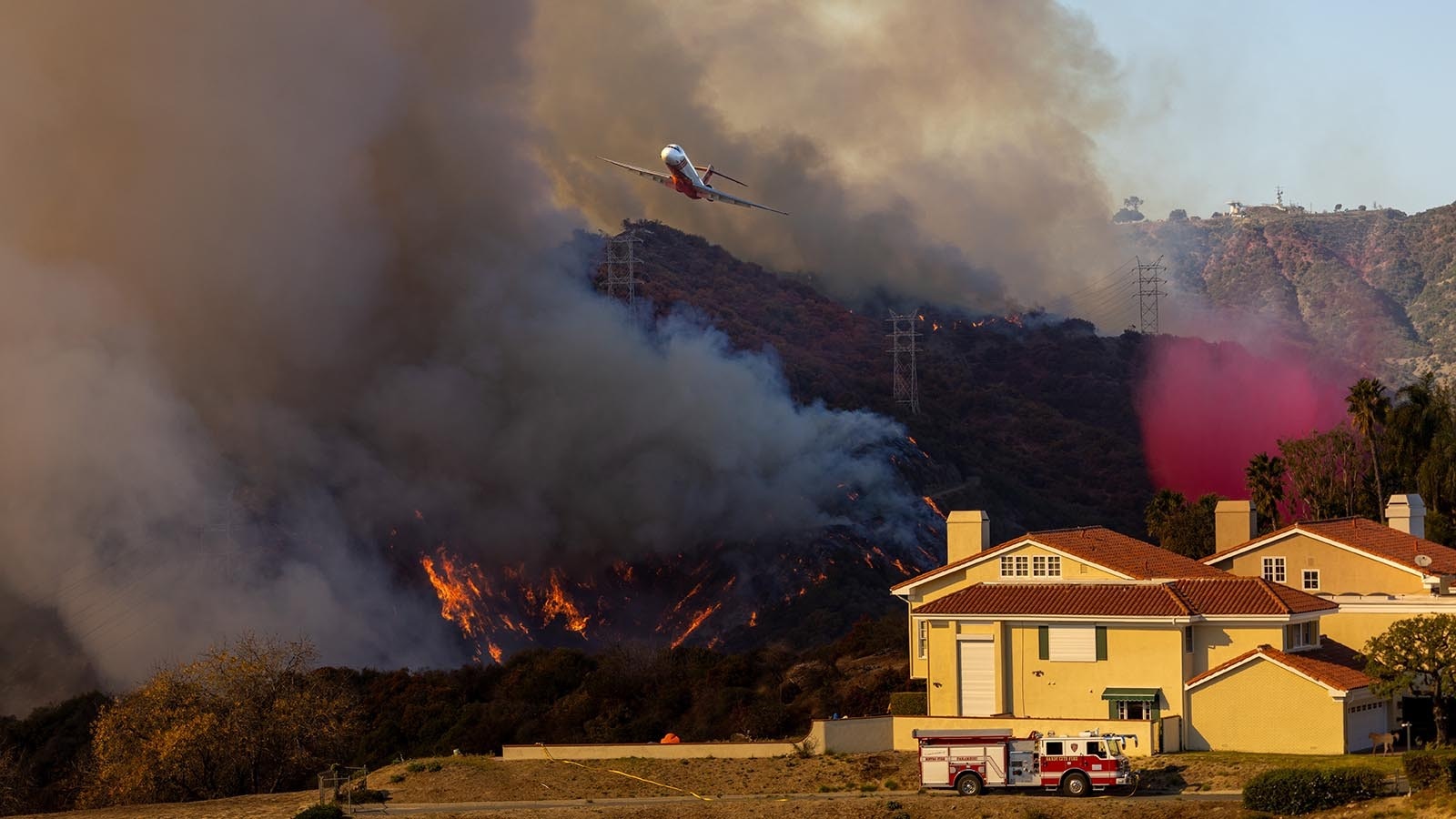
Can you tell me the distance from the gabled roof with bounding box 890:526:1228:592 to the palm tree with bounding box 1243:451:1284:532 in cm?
4830

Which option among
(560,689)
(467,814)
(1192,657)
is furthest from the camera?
(560,689)

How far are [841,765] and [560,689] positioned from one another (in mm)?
40884

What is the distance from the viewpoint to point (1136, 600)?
6272 cm

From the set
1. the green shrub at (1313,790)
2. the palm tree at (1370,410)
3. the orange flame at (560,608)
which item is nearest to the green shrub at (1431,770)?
the green shrub at (1313,790)

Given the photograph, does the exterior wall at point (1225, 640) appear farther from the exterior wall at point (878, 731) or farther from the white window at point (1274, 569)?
the white window at point (1274, 569)

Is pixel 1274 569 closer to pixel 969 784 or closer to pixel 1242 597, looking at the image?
pixel 1242 597

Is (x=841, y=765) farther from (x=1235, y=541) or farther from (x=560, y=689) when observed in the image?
(x=560, y=689)

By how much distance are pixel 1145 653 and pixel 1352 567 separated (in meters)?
15.0

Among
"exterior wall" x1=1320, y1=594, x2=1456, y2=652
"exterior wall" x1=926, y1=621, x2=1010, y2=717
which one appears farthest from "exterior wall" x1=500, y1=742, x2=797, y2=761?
"exterior wall" x1=1320, y1=594, x2=1456, y2=652

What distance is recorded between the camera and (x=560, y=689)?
323ft

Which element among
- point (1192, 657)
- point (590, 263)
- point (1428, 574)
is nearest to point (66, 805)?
point (1192, 657)

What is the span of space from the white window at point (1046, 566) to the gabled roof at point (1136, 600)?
84cm

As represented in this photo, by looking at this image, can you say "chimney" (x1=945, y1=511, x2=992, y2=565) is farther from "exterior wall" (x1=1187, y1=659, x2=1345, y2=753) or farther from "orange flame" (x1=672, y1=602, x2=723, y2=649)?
"orange flame" (x1=672, y1=602, x2=723, y2=649)

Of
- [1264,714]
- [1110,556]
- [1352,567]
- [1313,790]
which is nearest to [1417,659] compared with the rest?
[1264,714]
